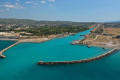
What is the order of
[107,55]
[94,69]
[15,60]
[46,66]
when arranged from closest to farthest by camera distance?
[94,69]
[46,66]
[15,60]
[107,55]

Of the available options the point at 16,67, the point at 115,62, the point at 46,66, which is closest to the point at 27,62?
the point at 16,67

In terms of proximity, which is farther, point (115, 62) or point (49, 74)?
point (115, 62)

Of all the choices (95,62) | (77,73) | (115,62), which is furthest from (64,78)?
(115,62)

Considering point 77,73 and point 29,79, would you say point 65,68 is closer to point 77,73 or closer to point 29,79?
point 77,73

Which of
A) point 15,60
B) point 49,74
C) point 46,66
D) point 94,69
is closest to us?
point 49,74

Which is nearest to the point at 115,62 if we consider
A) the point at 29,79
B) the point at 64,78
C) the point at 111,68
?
the point at 111,68

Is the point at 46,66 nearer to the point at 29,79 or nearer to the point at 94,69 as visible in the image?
the point at 29,79

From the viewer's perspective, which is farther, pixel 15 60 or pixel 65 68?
pixel 15 60

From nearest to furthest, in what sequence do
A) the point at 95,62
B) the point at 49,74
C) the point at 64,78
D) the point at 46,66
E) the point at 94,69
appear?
the point at 64,78 < the point at 49,74 < the point at 94,69 < the point at 46,66 < the point at 95,62

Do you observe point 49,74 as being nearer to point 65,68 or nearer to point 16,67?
point 65,68

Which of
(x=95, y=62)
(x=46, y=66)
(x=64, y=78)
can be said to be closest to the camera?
(x=64, y=78)
